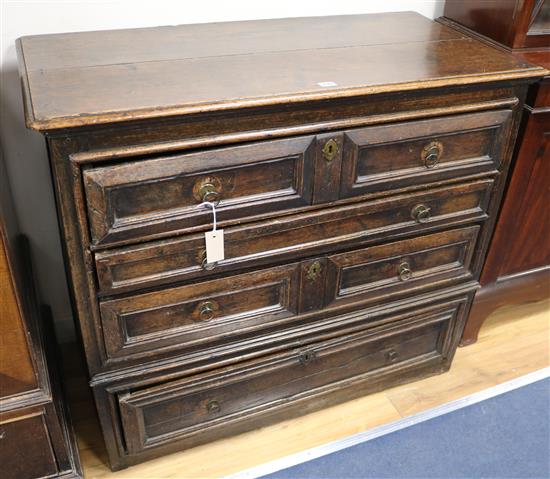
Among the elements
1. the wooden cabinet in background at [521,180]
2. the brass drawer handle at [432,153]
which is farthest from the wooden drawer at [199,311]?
the wooden cabinet in background at [521,180]

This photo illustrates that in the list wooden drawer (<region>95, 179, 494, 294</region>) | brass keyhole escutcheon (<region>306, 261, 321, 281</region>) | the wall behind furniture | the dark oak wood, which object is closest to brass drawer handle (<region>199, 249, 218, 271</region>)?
wooden drawer (<region>95, 179, 494, 294</region>)

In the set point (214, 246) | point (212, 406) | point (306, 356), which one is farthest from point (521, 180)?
point (212, 406)

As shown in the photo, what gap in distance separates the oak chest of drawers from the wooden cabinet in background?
0.09m

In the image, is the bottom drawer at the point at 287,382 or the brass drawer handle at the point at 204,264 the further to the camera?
the bottom drawer at the point at 287,382

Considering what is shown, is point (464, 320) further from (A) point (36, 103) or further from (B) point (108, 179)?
(A) point (36, 103)

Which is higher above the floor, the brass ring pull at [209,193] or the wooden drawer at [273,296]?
the brass ring pull at [209,193]

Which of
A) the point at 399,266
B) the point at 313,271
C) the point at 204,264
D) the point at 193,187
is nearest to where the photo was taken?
the point at 193,187

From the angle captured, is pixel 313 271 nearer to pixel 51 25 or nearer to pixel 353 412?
pixel 353 412

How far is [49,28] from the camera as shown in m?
1.41

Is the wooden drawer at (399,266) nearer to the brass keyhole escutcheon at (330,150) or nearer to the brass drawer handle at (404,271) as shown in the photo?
the brass drawer handle at (404,271)

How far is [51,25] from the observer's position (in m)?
1.41

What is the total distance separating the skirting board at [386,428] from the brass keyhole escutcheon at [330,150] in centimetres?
84

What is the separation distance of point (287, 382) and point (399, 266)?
1.40 ft

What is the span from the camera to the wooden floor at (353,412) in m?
1.58
